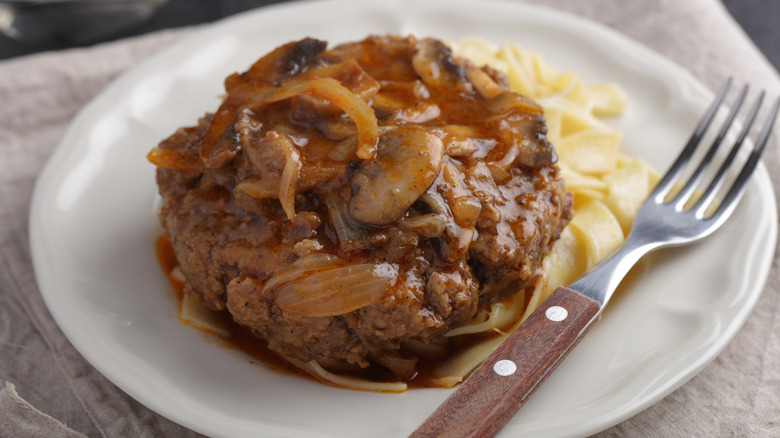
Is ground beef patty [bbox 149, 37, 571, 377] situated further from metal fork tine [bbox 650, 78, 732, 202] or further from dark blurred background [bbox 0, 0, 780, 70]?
dark blurred background [bbox 0, 0, 780, 70]

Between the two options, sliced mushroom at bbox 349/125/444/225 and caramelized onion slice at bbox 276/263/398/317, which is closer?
caramelized onion slice at bbox 276/263/398/317

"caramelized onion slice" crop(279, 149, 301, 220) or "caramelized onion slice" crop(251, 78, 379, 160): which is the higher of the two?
"caramelized onion slice" crop(251, 78, 379, 160)

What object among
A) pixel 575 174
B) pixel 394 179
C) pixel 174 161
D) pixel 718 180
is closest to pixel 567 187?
pixel 575 174

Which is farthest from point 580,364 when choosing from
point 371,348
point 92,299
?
point 92,299

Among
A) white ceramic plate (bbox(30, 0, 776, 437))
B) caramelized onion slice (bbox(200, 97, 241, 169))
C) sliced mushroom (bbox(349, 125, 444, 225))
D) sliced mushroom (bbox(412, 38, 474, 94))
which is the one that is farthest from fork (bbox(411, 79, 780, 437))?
caramelized onion slice (bbox(200, 97, 241, 169))

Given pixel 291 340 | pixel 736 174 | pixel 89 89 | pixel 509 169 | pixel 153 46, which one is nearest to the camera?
pixel 291 340

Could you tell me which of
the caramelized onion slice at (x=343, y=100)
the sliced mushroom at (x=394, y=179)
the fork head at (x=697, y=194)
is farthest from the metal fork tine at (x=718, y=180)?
the caramelized onion slice at (x=343, y=100)

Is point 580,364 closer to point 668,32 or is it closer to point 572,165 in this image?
point 572,165
